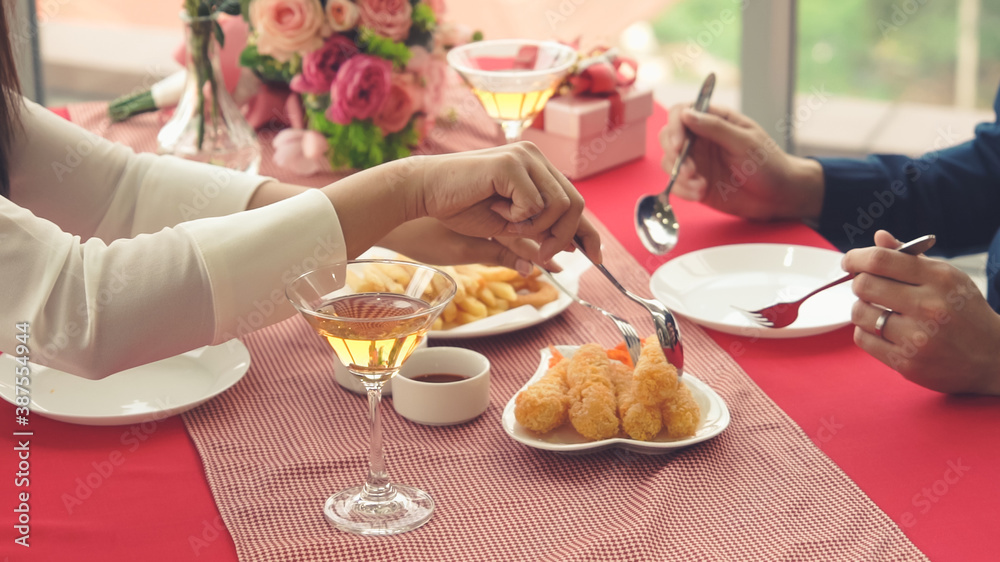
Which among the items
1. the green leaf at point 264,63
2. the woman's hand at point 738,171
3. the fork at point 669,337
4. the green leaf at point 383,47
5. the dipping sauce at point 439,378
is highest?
the green leaf at point 383,47

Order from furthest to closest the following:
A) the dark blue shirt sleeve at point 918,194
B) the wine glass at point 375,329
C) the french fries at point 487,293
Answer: the dark blue shirt sleeve at point 918,194 < the french fries at point 487,293 < the wine glass at point 375,329

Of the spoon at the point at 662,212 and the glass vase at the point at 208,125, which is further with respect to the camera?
the glass vase at the point at 208,125

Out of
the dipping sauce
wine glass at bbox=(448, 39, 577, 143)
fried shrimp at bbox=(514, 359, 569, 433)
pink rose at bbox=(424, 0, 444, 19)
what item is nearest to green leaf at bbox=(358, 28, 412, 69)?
pink rose at bbox=(424, 0, 444, 19)

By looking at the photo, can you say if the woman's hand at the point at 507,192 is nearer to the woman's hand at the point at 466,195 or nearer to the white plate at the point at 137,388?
the woman's hand at the point at 466,195

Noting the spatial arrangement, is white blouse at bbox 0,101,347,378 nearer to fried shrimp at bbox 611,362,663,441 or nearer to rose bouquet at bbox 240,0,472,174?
fried shrimp at bbox 611,362,663,441

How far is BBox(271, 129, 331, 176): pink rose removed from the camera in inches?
80.2

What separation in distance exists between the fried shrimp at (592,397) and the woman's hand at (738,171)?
717mm

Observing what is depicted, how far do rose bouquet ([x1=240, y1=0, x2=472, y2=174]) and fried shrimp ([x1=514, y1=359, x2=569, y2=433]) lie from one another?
1.01 metres

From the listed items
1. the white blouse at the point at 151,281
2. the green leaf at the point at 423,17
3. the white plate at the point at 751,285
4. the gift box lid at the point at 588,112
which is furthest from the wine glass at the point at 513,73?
the white blouse at the point at 151,281

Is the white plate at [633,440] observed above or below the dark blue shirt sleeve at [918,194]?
below

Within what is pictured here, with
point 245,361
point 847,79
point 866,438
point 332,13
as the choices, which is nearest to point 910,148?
point 847,79

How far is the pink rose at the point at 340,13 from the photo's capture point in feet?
6.28

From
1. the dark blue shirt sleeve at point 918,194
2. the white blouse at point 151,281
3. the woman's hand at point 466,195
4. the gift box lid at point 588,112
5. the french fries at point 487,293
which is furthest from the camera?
the gift box lid at point 588,112

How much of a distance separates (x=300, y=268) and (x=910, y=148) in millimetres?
3230
